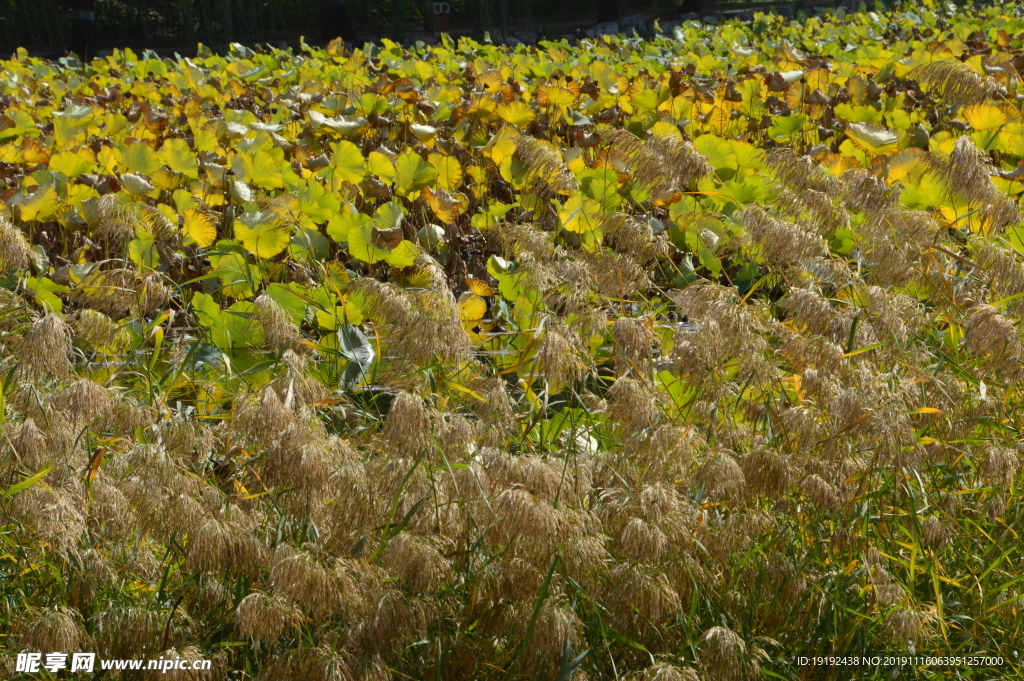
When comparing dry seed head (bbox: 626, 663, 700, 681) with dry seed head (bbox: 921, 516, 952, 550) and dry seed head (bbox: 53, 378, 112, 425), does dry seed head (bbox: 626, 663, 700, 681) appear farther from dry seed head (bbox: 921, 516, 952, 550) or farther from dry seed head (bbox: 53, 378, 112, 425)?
dry seed head (bbox: 53, 378, 112, 425)

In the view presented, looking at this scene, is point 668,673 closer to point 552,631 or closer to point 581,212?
point 552,631

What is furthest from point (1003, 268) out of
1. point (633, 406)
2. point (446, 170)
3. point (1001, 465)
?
point (446, 170)

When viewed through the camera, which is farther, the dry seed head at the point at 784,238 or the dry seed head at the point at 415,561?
the dry seed head at the point at 784,238

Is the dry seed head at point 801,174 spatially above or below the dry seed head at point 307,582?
above

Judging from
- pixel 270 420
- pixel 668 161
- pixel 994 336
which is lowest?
pixel 270 420

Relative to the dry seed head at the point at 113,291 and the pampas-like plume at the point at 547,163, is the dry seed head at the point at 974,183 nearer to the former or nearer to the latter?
the pampas-like plume at the point at 547,163

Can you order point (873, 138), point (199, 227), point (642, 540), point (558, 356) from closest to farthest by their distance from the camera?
point (642, 540) → point (558, 356) → point (199, 227) → point (873, 138)

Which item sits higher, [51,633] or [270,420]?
[270,420]

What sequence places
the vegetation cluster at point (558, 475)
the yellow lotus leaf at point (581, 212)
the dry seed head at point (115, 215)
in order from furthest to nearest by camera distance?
1. the yellow lotus leaf at point (581, 212)
2. the dry seed head at point (115, 215)
3. the vegetation cluster at point (558, 475)

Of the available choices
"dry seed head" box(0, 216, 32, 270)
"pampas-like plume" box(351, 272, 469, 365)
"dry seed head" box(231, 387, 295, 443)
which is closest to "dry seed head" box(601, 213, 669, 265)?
"pampas-like plume" box(351, 272, 469, 365)

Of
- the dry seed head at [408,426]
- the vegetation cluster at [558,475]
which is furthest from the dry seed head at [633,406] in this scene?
the dry seed head at [408,426]

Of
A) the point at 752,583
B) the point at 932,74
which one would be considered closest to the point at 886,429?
the point at 752,583

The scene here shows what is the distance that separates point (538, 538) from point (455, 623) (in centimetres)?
32

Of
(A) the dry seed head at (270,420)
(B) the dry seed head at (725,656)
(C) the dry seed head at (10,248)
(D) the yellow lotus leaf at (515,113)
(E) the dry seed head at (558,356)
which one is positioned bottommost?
(B) the dry seed head at (725,656)
